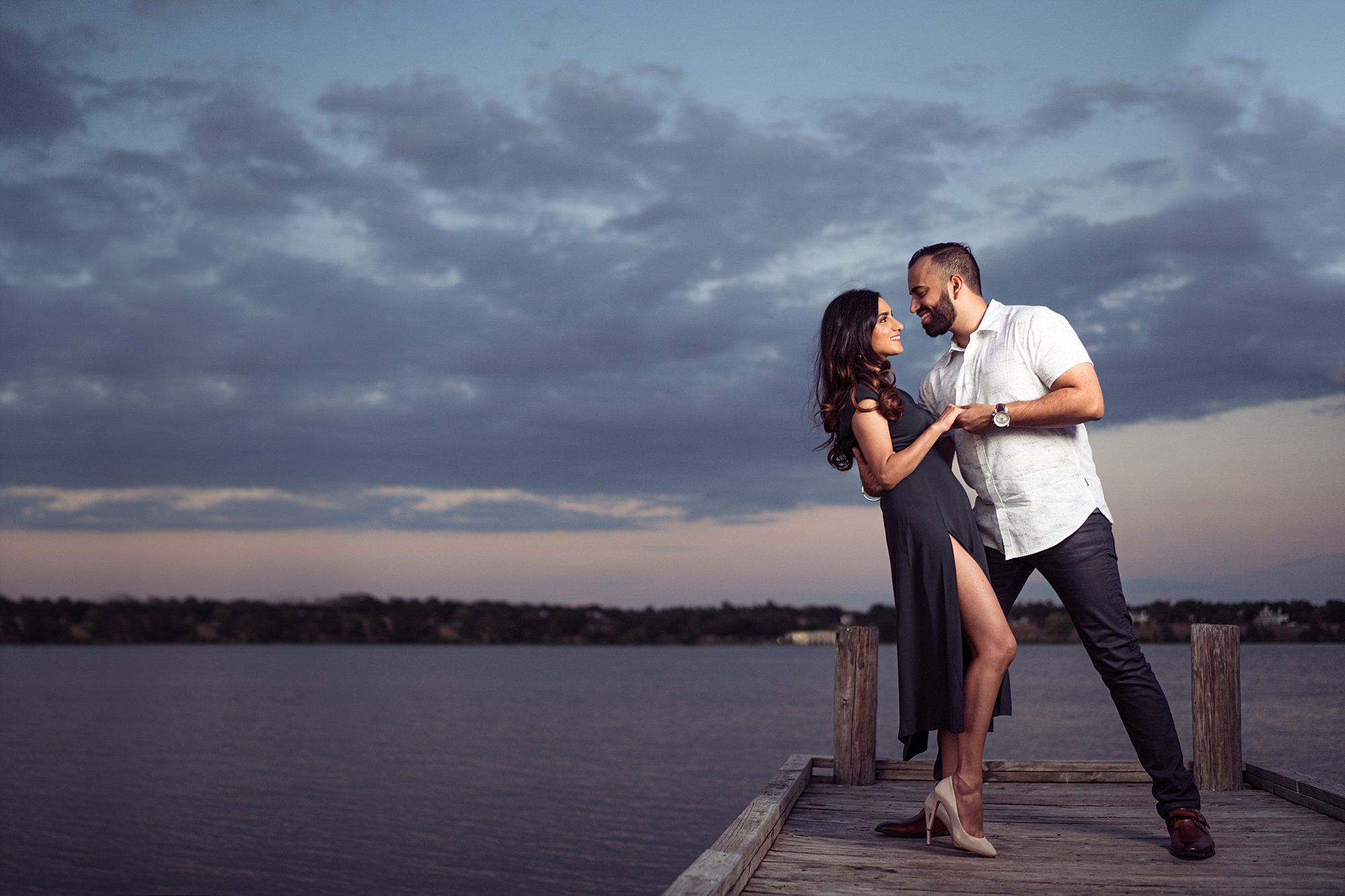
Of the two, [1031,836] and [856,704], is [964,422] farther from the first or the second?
[856,704]

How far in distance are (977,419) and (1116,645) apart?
1002mm

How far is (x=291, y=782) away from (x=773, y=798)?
3094 cm

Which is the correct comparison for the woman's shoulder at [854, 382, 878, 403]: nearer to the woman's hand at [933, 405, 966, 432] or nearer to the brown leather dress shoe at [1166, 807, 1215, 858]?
the woman's hand at [933, 405, 966, 432]

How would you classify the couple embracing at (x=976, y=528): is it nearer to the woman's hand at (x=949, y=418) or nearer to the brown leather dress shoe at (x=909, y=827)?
the woman's hand at (x=949, y=418)

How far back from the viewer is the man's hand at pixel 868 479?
4.09 metres

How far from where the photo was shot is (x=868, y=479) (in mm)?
4137

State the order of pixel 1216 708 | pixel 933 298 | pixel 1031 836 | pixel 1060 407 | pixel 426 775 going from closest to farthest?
pixel 1060 407 → pixel 933 298 → pixel 1031 836 → pixel 1216 708 → pixel 426 775

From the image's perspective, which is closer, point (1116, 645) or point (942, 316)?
point (1116, 645)

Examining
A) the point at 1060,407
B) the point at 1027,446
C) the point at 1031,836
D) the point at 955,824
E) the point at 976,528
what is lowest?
the point at 1031,836

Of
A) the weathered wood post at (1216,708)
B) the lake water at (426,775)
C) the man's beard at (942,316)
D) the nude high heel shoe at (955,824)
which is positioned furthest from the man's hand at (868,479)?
the lake water at (426,775)

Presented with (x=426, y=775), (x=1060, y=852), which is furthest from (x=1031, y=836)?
(x=426, y=775)

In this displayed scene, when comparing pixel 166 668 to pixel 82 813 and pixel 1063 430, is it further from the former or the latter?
pixel 1063 430

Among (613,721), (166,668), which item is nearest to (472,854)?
(613,721)

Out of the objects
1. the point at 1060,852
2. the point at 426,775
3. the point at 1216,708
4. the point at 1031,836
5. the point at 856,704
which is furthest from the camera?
the point at 426,775
